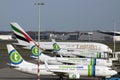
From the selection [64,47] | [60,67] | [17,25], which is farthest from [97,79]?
[64,47]

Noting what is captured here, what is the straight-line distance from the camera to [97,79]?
52.0m

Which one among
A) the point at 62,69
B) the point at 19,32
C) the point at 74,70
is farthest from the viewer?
the point at 19,32

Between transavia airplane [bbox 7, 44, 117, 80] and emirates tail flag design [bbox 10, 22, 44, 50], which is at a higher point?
emirates tail flag design [bbox 10, 22, 44, 50]

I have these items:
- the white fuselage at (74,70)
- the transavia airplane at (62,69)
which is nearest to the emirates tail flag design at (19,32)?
the transavia airplane at (62,69)

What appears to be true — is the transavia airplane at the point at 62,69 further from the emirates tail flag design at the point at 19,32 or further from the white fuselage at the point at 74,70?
the emirates tail flag design at the point at 19,32

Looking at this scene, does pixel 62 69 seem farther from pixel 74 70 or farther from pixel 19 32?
pixel 19 32

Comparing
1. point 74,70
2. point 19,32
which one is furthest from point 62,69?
point 19,32

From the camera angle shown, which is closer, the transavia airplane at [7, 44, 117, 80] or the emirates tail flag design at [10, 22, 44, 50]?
the transavia airplane at [7, 44, 117, 80]

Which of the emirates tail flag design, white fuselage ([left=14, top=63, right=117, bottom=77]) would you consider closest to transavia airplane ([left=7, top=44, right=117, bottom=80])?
white fuselage ([left=14, top=63, right=117, bottom=77])

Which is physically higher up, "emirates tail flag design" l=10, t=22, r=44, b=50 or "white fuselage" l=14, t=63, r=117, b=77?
"emirates tail flag design" l=10, t=22, r=44, b=50

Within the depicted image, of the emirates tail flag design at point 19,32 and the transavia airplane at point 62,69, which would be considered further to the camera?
the emirates tail flag design at point 19,32

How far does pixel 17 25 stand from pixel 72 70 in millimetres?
41922

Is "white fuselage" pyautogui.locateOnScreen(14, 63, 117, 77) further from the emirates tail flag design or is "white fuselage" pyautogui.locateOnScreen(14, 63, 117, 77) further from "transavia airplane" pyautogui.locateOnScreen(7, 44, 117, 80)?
the emirates tail flag design

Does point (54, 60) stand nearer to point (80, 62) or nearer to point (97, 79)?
point (80, 62)
